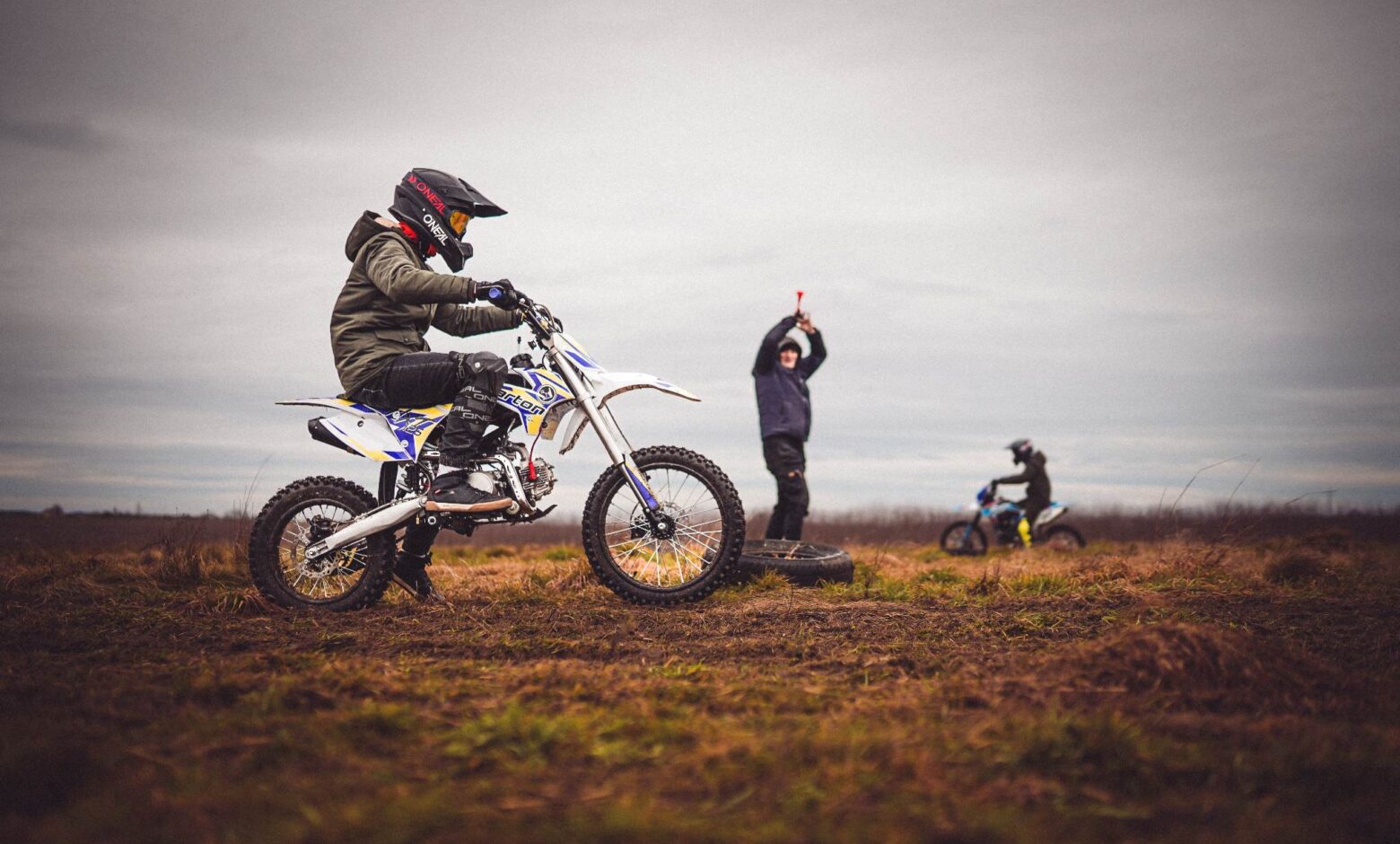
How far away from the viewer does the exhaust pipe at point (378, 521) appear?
17.0ft

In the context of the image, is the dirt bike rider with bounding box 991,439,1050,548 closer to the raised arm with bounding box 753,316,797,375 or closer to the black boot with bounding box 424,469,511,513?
the raised arm with bounding box 753,316,797,375

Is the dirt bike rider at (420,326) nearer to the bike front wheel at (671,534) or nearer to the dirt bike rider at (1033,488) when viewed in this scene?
the bike front wheel at (671,534)

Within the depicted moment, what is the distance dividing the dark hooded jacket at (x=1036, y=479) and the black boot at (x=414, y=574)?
13.0 meters

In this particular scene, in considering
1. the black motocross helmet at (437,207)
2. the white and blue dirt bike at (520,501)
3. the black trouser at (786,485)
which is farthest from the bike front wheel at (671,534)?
the black trouser at (786,485)

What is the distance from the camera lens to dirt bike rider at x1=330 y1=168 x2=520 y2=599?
5094mm

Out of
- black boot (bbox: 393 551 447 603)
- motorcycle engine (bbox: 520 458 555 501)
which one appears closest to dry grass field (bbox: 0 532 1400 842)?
black boot (bbox: 393 551 447 603)

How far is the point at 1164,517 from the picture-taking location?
26.7 ft

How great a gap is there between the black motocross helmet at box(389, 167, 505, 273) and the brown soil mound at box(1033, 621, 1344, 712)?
14.4 ft

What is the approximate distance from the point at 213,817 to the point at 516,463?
3.32m

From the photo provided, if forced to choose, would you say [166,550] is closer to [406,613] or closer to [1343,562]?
[406,613]

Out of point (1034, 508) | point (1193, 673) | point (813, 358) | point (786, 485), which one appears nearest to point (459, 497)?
point (1193, 673)

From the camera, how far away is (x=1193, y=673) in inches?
122

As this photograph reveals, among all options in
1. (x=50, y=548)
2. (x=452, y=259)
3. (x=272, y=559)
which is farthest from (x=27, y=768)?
(x=50, y=548)

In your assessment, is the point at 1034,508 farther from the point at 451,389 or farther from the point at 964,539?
the point at 451,389
